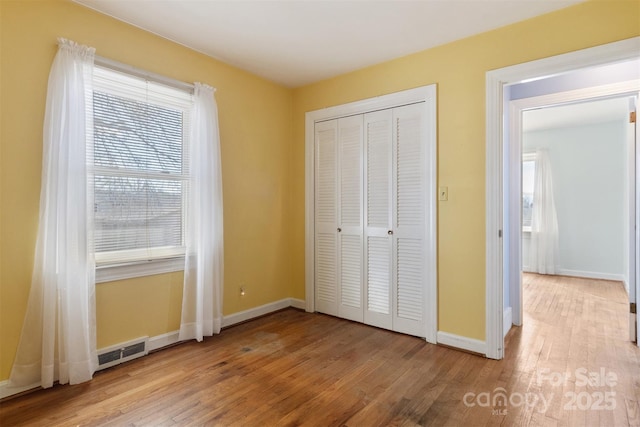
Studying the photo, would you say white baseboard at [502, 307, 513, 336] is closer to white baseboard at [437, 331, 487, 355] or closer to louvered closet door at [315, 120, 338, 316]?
white baseboard at [437, 331, 487, 355]

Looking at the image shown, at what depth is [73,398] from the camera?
204 centimetres

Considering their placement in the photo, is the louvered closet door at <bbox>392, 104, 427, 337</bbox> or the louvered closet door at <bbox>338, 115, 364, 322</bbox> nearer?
the louvered closet door at <bbox>392, 104, 427, 337</bbox>

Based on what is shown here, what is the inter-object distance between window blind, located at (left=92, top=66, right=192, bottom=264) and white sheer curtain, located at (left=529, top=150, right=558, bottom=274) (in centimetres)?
598

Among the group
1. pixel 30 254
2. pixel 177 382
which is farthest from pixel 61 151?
pixel 177 382

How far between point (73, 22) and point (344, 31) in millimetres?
1951

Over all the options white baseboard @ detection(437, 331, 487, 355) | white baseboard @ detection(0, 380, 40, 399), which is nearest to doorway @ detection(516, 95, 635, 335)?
white baseboard @ detection(437, 331, 487, 355)

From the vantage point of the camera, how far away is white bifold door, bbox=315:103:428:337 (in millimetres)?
3047

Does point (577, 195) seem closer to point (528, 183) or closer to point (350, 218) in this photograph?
point (528, 183)

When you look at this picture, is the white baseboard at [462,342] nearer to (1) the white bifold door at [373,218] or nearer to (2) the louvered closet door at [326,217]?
(1) the white bifold door at [373,218]

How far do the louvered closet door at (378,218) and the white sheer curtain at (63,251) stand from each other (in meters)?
2.37

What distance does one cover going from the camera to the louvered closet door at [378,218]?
10.6 ft

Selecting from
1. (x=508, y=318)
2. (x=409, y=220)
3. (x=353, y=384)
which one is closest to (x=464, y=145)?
(x=409, y=220)

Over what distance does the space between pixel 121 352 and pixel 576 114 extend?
21.2 feet

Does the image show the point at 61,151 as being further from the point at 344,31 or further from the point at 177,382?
the point at 344,31
